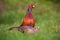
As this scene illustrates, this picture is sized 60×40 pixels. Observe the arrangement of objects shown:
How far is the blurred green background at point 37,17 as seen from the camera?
161 centimetres

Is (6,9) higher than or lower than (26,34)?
higher

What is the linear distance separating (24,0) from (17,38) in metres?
0.36

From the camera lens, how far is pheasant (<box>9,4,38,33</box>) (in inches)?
64.1

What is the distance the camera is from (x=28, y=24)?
164 cm

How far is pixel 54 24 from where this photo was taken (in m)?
1.66

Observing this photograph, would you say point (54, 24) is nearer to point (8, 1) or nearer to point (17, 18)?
point (17, 18)

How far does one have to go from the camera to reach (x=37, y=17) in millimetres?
1669

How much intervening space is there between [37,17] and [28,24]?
0.35ft

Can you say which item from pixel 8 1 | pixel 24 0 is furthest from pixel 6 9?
pixel 24 0

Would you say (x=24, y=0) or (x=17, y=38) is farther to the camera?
(x=24, y=0)

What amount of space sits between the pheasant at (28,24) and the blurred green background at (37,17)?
30 mm

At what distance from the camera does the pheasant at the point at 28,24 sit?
1.63 m

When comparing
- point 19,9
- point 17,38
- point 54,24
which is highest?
point 19,9

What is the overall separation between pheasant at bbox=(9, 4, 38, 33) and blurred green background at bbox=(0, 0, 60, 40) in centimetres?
3
